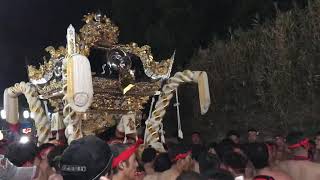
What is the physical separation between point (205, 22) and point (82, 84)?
724cm

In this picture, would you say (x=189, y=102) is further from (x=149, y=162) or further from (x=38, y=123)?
(x=149, y=162)

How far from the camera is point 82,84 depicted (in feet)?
20.1

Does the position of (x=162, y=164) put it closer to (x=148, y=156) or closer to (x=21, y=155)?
(x=148, y=156)

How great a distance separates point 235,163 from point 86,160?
5.57 ft

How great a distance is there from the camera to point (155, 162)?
486 centimetres

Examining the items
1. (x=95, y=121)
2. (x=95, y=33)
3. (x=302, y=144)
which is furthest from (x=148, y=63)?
(x=302, y=144)

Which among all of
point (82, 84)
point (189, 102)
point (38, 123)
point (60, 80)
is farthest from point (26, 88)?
point (189, 102)

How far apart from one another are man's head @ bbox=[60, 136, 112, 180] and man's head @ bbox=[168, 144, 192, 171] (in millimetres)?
2445

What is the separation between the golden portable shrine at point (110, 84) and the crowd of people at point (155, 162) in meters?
1.93

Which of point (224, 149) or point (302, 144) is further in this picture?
point (302, 144)

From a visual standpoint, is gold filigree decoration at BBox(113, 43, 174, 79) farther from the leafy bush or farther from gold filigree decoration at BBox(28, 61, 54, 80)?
the leafy bush

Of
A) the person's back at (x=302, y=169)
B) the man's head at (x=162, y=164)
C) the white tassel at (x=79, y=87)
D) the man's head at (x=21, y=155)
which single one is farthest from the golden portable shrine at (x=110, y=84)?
the person's back at (x=302, y=169)

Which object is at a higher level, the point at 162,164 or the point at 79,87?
the point at 79,87

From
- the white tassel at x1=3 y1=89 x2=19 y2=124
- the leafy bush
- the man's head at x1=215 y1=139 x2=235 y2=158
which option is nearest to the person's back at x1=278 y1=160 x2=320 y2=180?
the man's head at x1=215 y1=139 x2=235 y2=158
